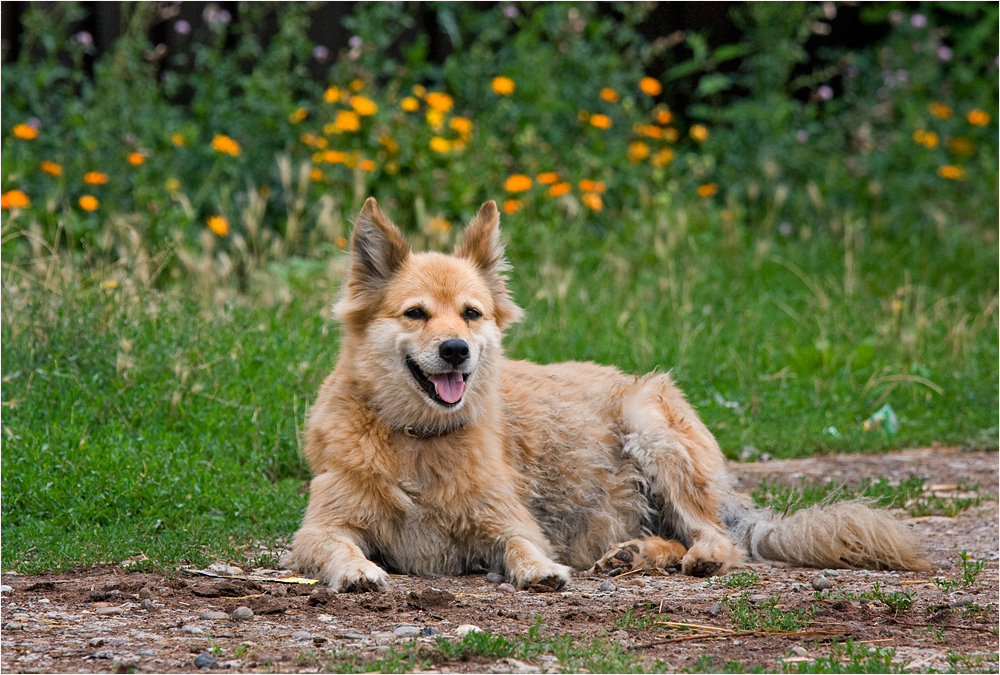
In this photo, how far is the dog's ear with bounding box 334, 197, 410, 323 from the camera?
5.14 meters

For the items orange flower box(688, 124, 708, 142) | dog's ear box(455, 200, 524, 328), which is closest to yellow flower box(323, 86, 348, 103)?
orange flower box(688, 124, 708, 142)

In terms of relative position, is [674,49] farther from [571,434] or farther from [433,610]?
[433,610]

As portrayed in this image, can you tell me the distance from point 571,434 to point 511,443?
0.34 m

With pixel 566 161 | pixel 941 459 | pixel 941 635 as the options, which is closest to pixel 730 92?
Result: pixel 566 161

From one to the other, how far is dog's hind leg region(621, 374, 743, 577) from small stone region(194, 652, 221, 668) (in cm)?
263

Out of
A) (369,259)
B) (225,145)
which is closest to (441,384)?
(369,259)

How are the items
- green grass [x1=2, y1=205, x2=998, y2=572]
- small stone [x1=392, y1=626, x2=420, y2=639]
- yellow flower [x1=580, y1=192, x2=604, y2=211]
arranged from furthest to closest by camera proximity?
yellow flower [x1=580, y1=192, x2=604, y2=211] < green grass [x1=2, y1=205, x2=998, y2=572] < small stone [x1=392, y1=626, x2=420, y2=639]

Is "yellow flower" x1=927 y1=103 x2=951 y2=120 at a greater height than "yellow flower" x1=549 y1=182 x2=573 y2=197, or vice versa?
"yellow flower" x1=927 y1=103 x2=951 y2=120

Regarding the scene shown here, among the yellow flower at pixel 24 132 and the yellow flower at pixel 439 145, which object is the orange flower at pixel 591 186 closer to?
the yellow flower at pixel 439 145

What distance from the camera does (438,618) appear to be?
13.2ft

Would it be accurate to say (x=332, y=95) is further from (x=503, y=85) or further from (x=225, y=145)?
(x=503, y=85)

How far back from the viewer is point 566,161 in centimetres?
1117

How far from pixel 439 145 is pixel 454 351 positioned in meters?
5.51

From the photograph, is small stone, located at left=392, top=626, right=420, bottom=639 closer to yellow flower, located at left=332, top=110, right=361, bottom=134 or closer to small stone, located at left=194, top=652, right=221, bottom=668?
small stone, located at left=194, top=652, right=221, bottom=668
